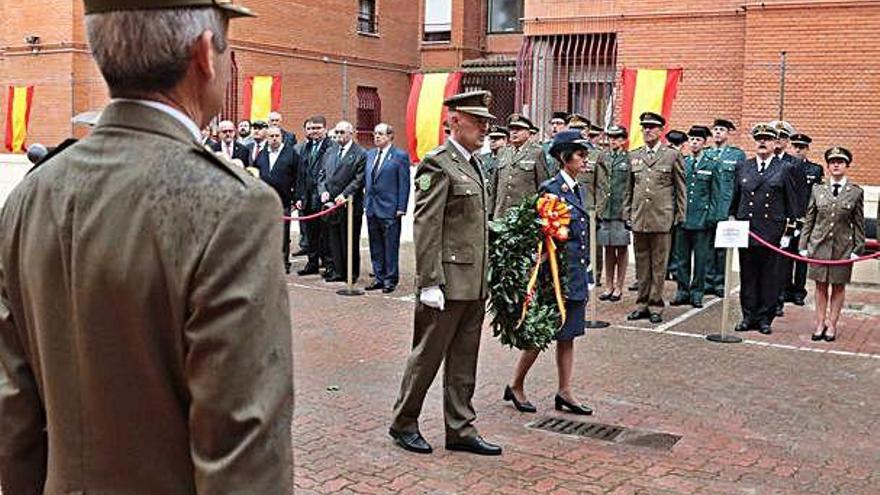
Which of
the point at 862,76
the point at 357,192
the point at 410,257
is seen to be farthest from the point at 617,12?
the point at 357,192

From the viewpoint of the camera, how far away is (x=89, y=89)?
22.5 m

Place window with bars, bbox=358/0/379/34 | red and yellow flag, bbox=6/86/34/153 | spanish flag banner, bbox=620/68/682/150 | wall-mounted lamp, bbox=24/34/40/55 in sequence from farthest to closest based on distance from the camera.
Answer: window with bars, bbox=358/0/379/34 → wall-mounted lamp, bbox=24/34/40/55 → red and yellow flag, bbox=6/86/34/153 → spanish flag banner, bbox=620/68/682/150

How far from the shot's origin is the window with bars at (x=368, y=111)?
28625 millimetres

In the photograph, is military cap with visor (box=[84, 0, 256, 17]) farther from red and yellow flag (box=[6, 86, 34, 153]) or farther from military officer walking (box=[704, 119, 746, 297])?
red and yellow flag (box=[6, 86, 34, 153])

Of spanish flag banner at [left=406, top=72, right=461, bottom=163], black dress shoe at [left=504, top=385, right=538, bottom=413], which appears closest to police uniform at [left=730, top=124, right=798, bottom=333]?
black dress shoe at [left=504, top=385, right=538, bottom=413]

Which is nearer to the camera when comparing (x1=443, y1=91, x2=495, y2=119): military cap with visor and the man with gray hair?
the man with gray hair

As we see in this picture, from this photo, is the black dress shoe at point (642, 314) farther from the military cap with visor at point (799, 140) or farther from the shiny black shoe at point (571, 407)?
the shiny black shoe at point (571, 407)

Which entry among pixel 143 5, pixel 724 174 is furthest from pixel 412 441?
pixel 724 174

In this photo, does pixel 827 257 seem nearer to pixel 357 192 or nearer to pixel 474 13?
pixel 357 192

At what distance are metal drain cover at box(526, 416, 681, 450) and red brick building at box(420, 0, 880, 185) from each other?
32.1 ft

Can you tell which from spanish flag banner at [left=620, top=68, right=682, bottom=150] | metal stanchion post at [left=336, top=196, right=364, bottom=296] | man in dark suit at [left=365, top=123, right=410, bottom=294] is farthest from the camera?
spanish flag banner at [left=620, top=68, right=682, bottom=150]

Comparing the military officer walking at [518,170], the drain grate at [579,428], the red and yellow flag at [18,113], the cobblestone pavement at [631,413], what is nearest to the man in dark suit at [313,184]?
the military officer walking at [518,170]

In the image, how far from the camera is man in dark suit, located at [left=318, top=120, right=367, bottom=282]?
43.6 feet

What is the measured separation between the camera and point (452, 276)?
19.4ft
